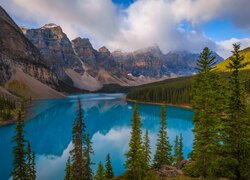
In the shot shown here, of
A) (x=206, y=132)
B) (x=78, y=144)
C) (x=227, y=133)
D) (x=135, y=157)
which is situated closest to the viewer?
(x=206, y=132)

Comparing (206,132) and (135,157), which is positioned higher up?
(206,132)

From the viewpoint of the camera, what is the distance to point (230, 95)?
2081cm

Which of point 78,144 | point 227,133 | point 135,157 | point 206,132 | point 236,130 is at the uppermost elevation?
point 236,130

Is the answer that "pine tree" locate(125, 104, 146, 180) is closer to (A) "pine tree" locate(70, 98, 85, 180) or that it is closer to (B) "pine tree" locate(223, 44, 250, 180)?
(A) "pine tree" locate(70, 98, 85, 180)

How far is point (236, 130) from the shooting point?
Answer: 20391 millimetres

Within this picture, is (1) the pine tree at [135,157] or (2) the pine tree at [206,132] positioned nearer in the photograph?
(2) the pine tree at [206,132]

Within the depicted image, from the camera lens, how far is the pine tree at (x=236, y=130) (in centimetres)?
1980

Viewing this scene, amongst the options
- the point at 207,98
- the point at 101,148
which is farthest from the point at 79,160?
the point at 101,148

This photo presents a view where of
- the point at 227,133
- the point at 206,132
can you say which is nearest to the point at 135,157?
the point at 206,132

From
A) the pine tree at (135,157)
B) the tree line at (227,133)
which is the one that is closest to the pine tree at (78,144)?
the pine tree at (135,157)

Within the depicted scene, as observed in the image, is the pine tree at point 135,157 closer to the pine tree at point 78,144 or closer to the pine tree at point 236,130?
the pine tree at point 78,144

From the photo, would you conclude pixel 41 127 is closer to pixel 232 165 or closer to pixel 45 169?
pixel 45 169

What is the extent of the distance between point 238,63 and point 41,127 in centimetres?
7748

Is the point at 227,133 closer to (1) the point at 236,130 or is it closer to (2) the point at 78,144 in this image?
(1) the point at 236,130
